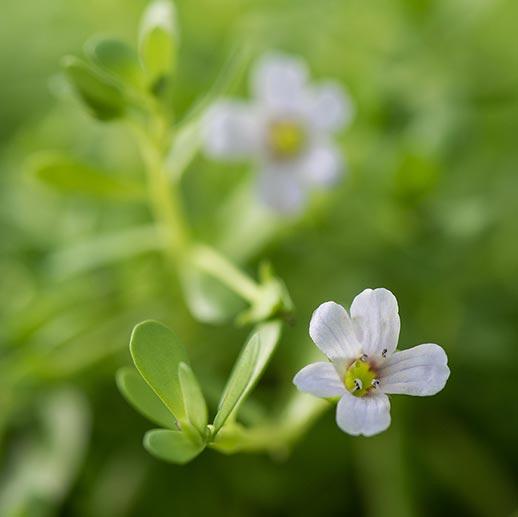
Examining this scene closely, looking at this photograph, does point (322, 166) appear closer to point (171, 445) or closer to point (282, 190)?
point (282, 190)

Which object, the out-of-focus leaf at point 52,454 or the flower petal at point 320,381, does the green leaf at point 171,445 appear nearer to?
the flower petal at point 320,381

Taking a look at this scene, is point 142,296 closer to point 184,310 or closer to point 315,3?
point 184,310

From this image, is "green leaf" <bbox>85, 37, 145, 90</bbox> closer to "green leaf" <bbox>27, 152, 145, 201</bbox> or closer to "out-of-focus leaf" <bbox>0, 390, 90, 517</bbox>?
"green leaf" <bbox>27, 152, 145, 201</bbox>

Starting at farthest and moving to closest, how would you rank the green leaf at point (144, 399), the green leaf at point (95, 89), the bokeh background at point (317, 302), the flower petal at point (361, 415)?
the bokeh background at point (317, 302)
the green leaf at point (95, 89)
the green leaf at point (144, 399)
the flower petal at point (361, 415)

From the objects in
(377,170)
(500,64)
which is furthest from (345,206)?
(500,64)

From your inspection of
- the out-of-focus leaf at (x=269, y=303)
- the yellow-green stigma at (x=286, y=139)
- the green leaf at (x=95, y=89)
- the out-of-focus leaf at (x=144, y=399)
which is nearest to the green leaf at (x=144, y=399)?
the out-of-focus leaf at (x=144, y=399)

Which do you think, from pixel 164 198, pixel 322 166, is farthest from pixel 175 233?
pixel 322 166

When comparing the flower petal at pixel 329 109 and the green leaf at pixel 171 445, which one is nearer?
the green leaf at pixel 171 445
